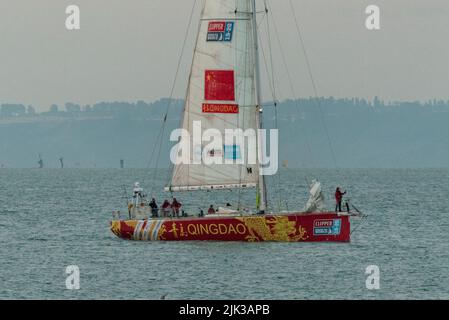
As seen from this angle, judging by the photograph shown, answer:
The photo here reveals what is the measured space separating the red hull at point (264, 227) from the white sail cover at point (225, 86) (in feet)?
8.30

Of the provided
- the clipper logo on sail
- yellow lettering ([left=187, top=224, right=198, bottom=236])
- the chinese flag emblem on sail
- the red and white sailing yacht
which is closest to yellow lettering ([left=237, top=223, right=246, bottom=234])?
the red and white sailing yacht

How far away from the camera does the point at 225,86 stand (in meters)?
57.2

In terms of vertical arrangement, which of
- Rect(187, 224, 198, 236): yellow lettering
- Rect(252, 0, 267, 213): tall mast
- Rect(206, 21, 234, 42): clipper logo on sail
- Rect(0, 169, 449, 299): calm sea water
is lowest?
Rect(0, 169, 449, 299): calm sea water

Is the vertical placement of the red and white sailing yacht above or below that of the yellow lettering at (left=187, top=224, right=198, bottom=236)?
above

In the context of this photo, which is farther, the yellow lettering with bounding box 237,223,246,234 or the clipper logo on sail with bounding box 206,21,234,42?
the clipper logo on sail with bounding box 206,21,234,42

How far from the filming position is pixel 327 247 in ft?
182

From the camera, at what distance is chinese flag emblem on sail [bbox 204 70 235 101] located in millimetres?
57156

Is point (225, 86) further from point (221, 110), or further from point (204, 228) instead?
point (204, 228)

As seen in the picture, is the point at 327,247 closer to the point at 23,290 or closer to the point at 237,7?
the point at 237,7

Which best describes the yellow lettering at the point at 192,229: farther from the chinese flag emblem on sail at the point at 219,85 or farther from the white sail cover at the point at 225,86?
the chinese flag emblem on sail at the point at 219,85

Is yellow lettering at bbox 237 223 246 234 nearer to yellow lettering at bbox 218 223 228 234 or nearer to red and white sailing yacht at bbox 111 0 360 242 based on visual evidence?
yellow lettering at bbox 218 223 228 234

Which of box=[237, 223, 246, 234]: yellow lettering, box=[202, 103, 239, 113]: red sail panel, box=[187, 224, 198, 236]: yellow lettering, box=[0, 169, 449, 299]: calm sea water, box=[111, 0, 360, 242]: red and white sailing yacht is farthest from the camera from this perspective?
box=[202, 103, 239, 113]: red sail panel

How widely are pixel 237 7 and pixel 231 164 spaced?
24.6ft
